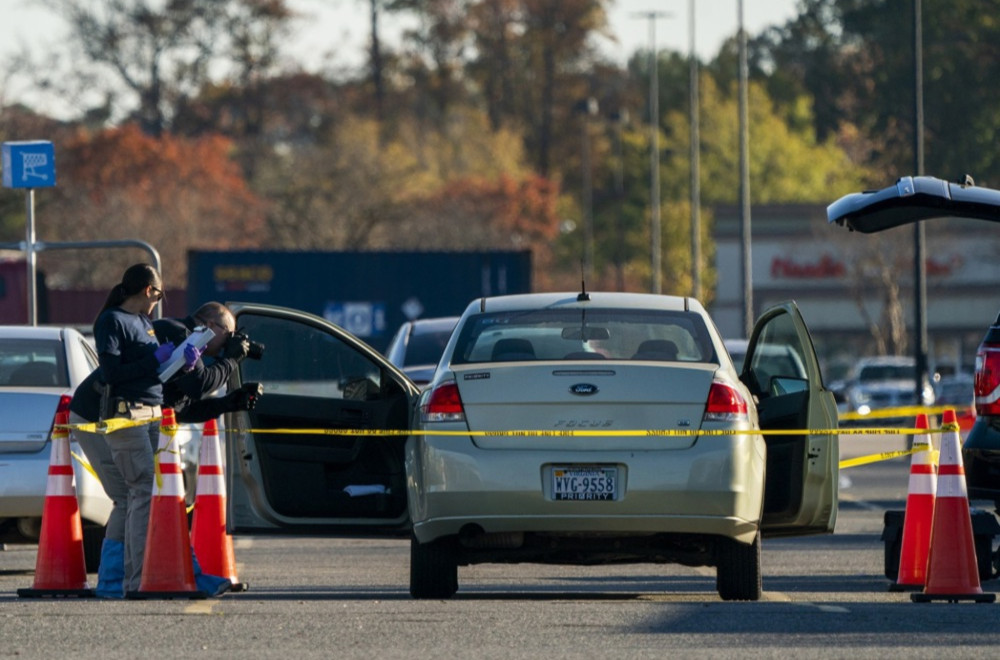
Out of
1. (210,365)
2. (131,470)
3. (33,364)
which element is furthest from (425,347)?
(131,470)

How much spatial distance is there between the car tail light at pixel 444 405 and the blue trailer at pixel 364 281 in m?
21.5

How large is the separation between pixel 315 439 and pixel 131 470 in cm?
130

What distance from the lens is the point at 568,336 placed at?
1117 cm

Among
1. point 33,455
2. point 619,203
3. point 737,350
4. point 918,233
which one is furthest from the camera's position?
point 619,203

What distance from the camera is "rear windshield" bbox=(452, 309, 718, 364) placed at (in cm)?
1097

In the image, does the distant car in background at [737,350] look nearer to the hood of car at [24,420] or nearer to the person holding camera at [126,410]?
the hood of car at [24,420]

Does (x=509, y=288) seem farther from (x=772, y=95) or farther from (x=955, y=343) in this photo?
(x=772, y=95)

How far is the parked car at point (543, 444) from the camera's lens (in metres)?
10.4

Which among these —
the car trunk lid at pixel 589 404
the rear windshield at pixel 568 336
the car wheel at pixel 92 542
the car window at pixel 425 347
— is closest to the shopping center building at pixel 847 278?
the car window at pixel 425 347

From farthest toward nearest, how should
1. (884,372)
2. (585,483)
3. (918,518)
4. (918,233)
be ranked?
1. (884,372)
2. (918,233)
3. (918,518)
4. (585,483)

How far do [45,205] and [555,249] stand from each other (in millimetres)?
33386

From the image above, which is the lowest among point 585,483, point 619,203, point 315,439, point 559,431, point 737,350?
point 585,483

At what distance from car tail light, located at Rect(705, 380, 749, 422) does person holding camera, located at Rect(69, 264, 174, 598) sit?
262cm

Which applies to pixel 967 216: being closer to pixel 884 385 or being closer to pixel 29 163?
pixel 29 163
